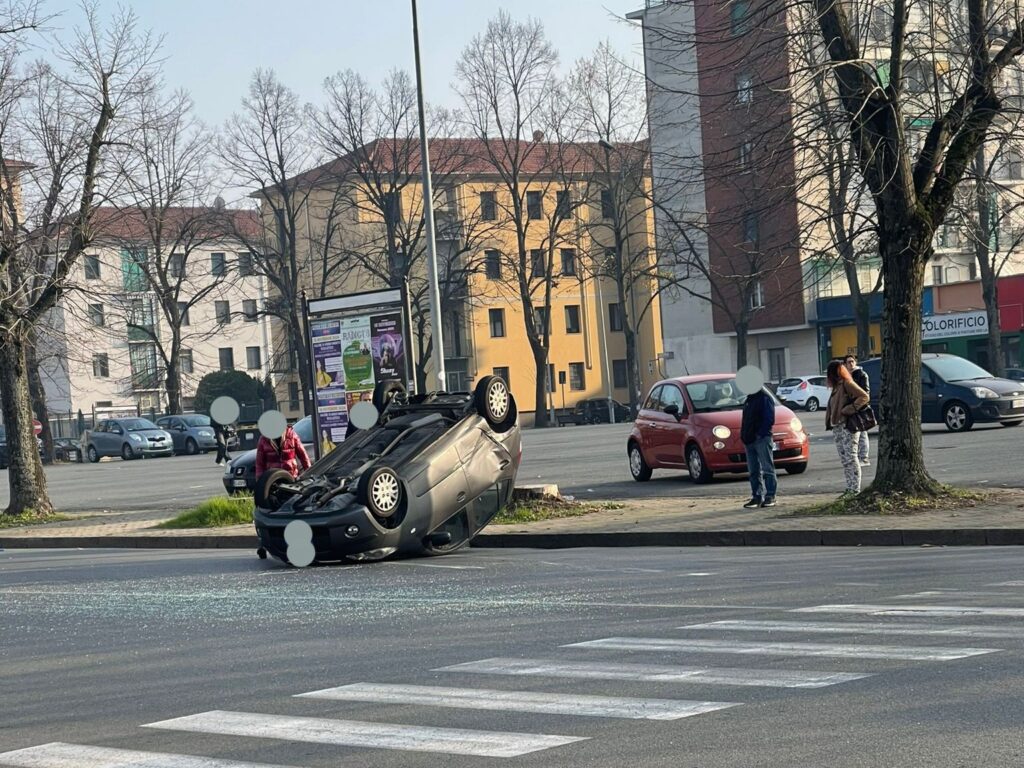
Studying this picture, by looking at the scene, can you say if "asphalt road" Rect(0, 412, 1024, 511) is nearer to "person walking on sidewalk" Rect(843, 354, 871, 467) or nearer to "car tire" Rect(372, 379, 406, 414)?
"person walking on sidewalk" Rect(843, 354, 871, 467)

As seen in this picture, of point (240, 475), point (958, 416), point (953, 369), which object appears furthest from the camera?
point (953, 369)

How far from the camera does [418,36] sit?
24.8 m

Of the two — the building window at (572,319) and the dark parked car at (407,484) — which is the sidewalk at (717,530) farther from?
the building window at (572,319)

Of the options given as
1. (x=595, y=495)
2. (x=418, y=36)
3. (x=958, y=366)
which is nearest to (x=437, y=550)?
(x=595, y=495)

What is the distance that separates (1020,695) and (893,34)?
11596 millimetres

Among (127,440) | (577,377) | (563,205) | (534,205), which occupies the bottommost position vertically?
(127,440)

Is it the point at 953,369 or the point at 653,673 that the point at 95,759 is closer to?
the point at 653,673

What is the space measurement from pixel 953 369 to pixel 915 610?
2239 centimetres

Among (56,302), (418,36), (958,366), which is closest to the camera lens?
(418,36)

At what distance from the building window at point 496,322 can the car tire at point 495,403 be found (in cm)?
7452

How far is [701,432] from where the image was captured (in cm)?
2262

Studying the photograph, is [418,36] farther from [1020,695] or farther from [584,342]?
[584,342]

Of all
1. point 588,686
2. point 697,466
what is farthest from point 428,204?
point 588,686

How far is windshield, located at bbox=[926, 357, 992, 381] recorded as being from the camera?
101ft
